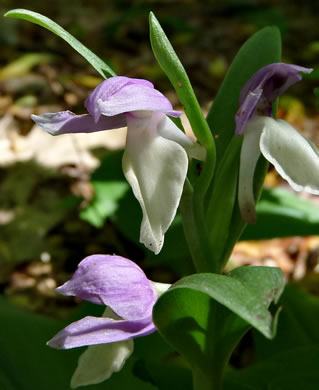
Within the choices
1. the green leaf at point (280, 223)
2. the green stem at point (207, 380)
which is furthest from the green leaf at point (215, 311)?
the green leaf at point (280, 223)

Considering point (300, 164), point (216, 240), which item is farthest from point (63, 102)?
point (300, 164)

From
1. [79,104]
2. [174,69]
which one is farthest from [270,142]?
[79,104]

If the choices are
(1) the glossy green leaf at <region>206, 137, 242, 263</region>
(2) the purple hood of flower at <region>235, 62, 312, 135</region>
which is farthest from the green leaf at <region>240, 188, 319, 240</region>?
(2) the purple hood of flower at <region>235, 62, 312, 135</region>

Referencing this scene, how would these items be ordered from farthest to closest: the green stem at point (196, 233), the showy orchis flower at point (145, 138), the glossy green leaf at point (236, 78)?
the glossy green leaf at point (236, 78), the green stem at point (196, 233), the showy orchis flower at point (145, 138)

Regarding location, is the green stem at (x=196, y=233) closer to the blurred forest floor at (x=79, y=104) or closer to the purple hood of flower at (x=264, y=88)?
the purple hood of flower at (x=264, y=88)

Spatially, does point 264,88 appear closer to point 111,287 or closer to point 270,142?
point 270,142

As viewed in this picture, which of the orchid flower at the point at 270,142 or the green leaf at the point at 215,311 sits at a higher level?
the orchid flower at the point at 270,142

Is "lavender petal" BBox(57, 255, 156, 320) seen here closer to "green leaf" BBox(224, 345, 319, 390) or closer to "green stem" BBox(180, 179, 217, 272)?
"green stem" BBox(180, 179, 217, 272)
